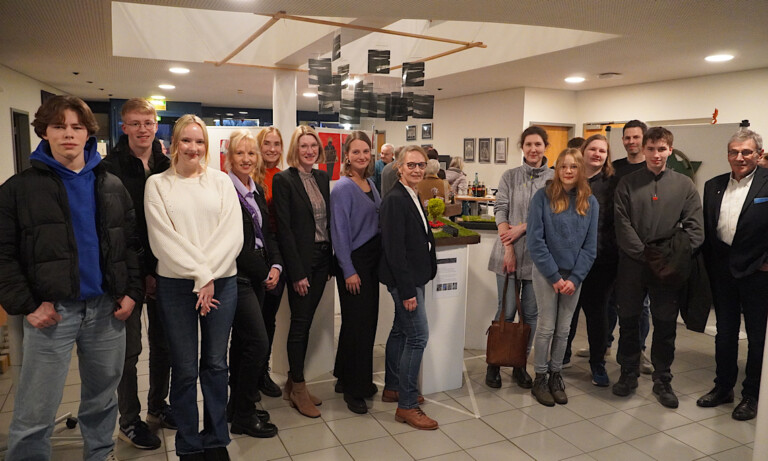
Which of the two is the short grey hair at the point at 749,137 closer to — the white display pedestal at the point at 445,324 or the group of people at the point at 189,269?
the white display pedestal at the point at 445,324

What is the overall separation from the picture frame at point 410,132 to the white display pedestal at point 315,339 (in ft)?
32.3

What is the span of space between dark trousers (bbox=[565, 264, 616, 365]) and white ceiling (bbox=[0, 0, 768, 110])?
2039 mm

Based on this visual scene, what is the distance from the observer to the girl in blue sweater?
317cm

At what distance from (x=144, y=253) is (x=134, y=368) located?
0.67 metres

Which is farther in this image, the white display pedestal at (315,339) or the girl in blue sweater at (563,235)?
the white display pedestal at (315,339)

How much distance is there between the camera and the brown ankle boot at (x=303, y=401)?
3107mm

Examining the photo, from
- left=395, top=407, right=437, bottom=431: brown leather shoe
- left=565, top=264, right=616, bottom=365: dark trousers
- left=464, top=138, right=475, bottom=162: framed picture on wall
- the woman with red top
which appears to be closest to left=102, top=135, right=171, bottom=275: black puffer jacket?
the woman with red top

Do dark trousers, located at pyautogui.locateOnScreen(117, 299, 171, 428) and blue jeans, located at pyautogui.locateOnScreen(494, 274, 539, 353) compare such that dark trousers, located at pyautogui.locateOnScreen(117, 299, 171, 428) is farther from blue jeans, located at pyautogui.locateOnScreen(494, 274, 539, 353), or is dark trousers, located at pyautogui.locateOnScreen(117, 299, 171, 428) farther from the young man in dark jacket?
blue jeans, located at pyautogui.locateOnScreen(494, 274, 539, 353)

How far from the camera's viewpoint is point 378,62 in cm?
415

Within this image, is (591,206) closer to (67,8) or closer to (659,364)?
(659,364)

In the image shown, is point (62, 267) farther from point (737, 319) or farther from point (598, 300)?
point (737, 319)

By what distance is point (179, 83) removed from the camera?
406 inches

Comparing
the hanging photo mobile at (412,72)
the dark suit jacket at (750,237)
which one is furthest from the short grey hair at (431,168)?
the dark suit jacket at (750,237)

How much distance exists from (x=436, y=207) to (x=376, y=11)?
171 cm
